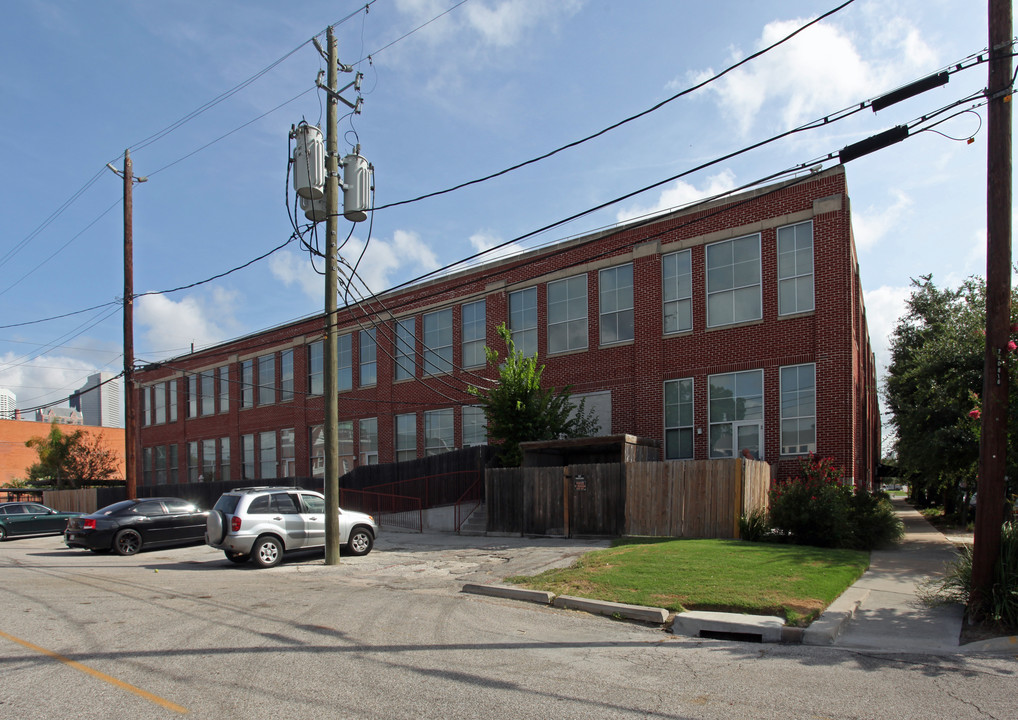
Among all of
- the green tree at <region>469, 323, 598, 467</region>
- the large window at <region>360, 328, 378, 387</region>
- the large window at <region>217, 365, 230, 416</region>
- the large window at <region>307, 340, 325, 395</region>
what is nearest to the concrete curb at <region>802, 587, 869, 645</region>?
the green tree at <region>469, 323, 598, 467</region>

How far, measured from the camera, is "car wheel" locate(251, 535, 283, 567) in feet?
50.0

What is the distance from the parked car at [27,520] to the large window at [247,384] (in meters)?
14.4

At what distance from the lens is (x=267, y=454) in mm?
38188

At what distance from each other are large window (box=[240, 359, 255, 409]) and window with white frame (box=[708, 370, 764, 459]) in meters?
26.5

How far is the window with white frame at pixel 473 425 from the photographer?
27906mm

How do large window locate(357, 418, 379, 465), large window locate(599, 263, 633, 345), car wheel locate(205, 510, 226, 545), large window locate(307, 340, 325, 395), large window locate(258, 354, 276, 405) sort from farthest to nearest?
large window locate(258, 354, 276, 405)
large window locate(307, 340, 325, 395)
large window locate(357, 418, 379, 465)
large window locate(599, 263, 633, 345)
car wheel locate(205, 510, 226, 545)

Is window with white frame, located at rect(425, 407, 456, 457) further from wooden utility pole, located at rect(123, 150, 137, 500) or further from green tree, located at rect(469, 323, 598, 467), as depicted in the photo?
wooden utility pole, located at rect(123, 150, 137, 500)

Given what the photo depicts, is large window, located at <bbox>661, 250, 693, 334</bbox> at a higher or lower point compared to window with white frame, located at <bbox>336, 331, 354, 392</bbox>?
higher

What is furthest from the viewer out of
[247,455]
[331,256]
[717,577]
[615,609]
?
[247,455]

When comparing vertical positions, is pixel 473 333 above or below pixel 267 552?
above

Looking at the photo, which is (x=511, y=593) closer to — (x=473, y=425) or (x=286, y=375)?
(x=473, y=425)

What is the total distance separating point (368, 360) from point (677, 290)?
15.6 m

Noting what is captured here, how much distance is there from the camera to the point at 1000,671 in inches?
265

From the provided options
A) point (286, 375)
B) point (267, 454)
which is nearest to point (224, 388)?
point (267, 454)
